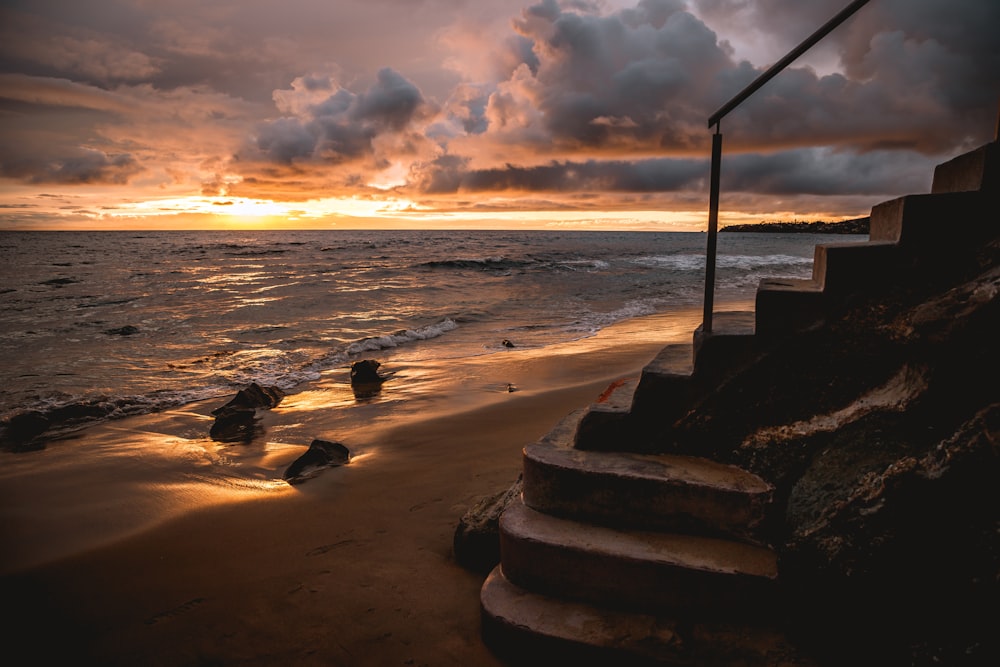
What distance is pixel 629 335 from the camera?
11.2 metres

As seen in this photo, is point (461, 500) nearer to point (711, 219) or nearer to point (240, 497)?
point (240, 497)

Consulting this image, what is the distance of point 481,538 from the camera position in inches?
123

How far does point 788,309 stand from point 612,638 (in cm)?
157

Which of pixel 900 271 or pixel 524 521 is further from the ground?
pixel 900 271

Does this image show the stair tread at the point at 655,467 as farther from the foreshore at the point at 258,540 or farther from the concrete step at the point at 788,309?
the foreshore at the point at 258,540

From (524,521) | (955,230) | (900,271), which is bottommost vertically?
(524,521)

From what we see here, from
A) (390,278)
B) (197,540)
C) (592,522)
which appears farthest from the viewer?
(390,278)

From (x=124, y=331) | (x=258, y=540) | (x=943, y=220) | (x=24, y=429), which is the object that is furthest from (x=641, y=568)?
(x=124, y=331)

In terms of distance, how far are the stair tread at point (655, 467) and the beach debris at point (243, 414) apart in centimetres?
405

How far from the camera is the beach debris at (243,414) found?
5801mm

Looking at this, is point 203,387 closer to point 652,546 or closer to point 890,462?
point 652,546

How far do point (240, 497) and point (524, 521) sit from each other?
2616 millimetres

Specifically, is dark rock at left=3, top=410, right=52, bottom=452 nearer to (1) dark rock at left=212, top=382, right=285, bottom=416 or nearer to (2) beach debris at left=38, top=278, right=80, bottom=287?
(1) dark rock at left=212, top=382, right=285, bottom=416

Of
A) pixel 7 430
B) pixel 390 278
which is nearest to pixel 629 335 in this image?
pixel 7 430
